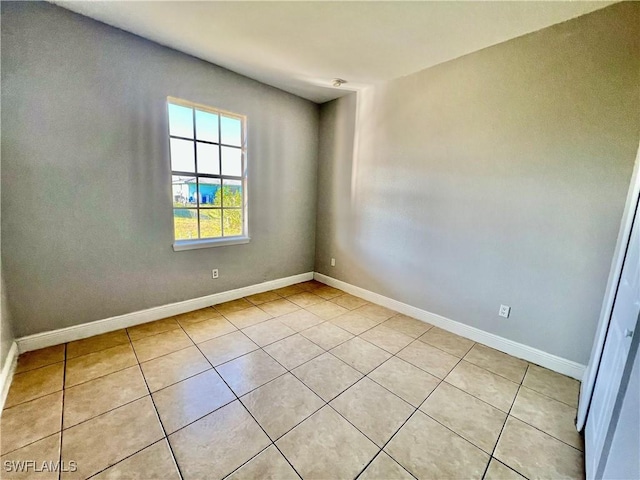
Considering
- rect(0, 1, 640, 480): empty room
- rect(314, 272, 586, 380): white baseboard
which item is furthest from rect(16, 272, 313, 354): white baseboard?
rect(314, 272, 586, 380): white baseboard

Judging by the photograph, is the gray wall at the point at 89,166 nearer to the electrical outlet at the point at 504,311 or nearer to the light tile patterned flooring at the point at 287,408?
the light tile patterned flooring at the point at 287,408

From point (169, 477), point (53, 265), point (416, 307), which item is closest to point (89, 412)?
point (169, 477)

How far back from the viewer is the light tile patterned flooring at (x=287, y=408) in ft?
4.23

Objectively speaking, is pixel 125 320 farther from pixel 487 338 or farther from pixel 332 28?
pixel 487 338

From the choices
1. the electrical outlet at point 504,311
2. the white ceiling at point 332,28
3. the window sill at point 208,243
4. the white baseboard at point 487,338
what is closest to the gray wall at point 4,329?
the window sill at point 208,243

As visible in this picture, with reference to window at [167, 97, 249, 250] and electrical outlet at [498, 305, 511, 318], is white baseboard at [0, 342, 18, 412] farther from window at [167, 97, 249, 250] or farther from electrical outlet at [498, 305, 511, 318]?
electrical outlet at [498, 305, 511, 318]

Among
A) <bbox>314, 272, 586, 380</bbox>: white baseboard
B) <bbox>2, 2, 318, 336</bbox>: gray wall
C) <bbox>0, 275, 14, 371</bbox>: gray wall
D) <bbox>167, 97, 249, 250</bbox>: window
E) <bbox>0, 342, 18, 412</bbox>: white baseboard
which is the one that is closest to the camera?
<bbox>0, 342, 18, 412</bbox>: white baseboard

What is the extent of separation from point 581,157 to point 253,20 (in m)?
2.66

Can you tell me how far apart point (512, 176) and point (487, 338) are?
1476 mm

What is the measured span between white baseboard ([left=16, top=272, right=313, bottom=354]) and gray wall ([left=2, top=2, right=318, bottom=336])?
0.06 metres

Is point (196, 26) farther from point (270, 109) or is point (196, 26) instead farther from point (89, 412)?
point (89, 412)

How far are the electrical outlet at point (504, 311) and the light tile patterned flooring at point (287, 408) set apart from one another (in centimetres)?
36

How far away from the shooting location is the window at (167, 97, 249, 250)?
8.88 feet

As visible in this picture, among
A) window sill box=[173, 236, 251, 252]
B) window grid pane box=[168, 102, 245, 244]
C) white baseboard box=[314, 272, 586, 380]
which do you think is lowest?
white baseboard box=[314, 272, 586, 380]
